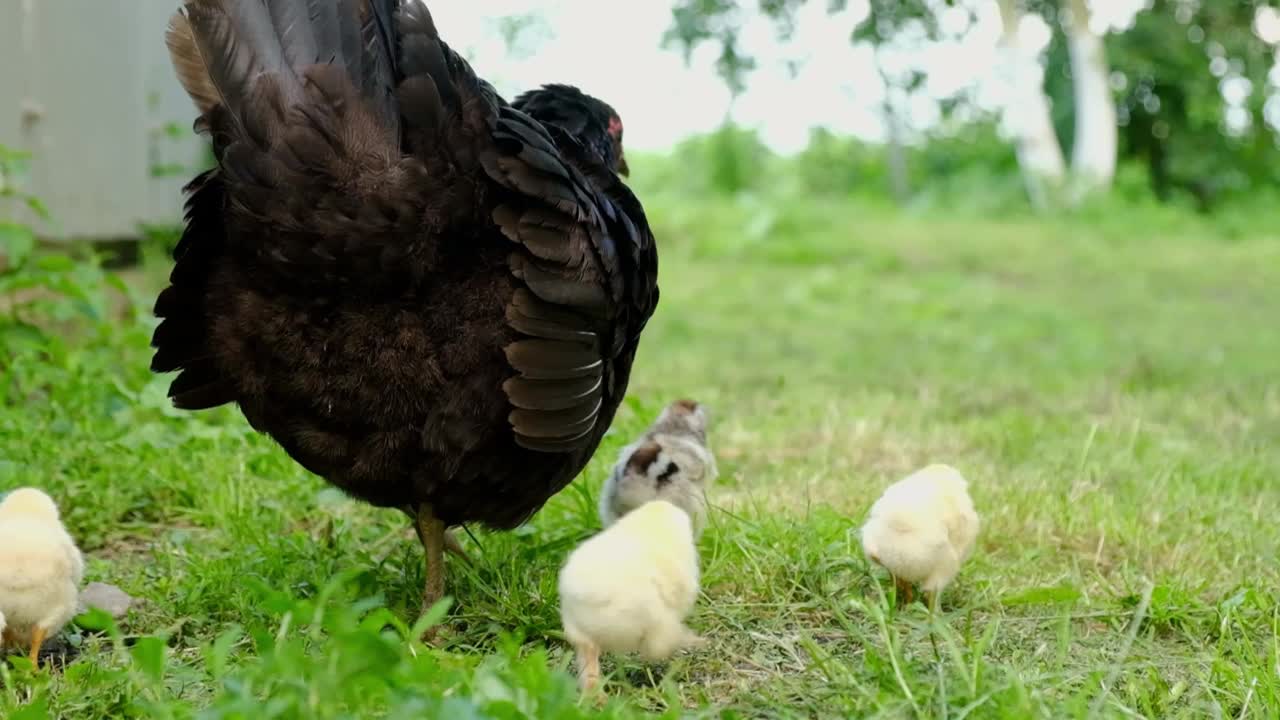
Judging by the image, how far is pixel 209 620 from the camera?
3.06 meters

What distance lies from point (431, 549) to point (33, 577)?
0.85 meters

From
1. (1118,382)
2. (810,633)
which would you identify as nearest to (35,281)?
(810,633)

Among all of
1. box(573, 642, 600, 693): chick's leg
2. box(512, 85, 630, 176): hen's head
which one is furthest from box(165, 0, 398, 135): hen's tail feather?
box(573, 642, 600, 693): chick's leg

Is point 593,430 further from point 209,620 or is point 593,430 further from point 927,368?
point 927,368

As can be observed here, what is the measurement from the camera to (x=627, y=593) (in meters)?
2.42

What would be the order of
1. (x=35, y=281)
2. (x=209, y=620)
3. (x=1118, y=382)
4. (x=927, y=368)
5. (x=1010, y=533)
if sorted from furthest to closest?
(x=927, y=368) < (x=1118, y=382) < (x=35, y=281) < (x=1010, y=533) < (x=209, y=620)

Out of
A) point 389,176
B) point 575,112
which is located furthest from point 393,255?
point 575,112

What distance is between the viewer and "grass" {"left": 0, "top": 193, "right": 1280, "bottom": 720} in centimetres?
235

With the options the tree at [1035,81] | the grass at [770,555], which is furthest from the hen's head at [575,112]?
the tree at [1035,81]

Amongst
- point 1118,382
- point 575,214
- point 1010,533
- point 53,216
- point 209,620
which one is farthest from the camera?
point 1118,382

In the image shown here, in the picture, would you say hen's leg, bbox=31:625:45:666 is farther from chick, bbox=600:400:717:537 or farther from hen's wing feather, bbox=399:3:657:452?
chick, bbox=600:400:717:537

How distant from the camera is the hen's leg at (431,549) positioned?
3.13 metres

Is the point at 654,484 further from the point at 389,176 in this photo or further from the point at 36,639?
the point at 36,639

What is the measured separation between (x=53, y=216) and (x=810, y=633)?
4.73m
